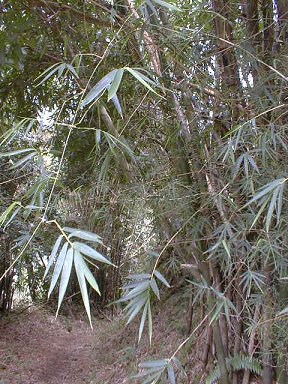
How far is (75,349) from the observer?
471cm

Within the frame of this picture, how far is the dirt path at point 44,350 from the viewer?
12.6 feet

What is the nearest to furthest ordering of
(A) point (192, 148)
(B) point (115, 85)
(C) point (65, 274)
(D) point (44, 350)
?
1. (C) point (65, 274)
2. (B) point (115, 85)
3. (A) point (192, 148)
4. (D) point (44, 350)

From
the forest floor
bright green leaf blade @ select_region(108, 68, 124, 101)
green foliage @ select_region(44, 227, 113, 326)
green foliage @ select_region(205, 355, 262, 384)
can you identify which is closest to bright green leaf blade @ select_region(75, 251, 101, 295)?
green foliage @ select_region(44, 227, 113, 326)

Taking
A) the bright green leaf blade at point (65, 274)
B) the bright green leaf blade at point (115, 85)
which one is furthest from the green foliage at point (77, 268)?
the bright green leaf blade at point (115, 85)

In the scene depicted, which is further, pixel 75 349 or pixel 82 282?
pixel 75 349

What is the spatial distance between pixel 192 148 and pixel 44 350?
361 cm

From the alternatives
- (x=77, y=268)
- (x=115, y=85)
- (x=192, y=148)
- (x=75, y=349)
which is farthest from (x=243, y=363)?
(x=75, y=349)

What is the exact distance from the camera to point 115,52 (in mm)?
1881

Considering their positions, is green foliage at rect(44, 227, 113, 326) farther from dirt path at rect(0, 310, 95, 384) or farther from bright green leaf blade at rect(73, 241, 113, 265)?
dirt path at rect(0, 310, 95, 384)

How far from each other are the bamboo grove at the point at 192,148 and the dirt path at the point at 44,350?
6.87ft

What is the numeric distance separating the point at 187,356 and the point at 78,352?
217 centimetres

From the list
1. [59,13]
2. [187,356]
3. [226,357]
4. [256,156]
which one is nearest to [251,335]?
[226,357]

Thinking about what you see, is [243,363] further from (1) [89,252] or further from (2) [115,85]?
(2) [115,85]

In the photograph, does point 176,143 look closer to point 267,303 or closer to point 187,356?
point 267,303
